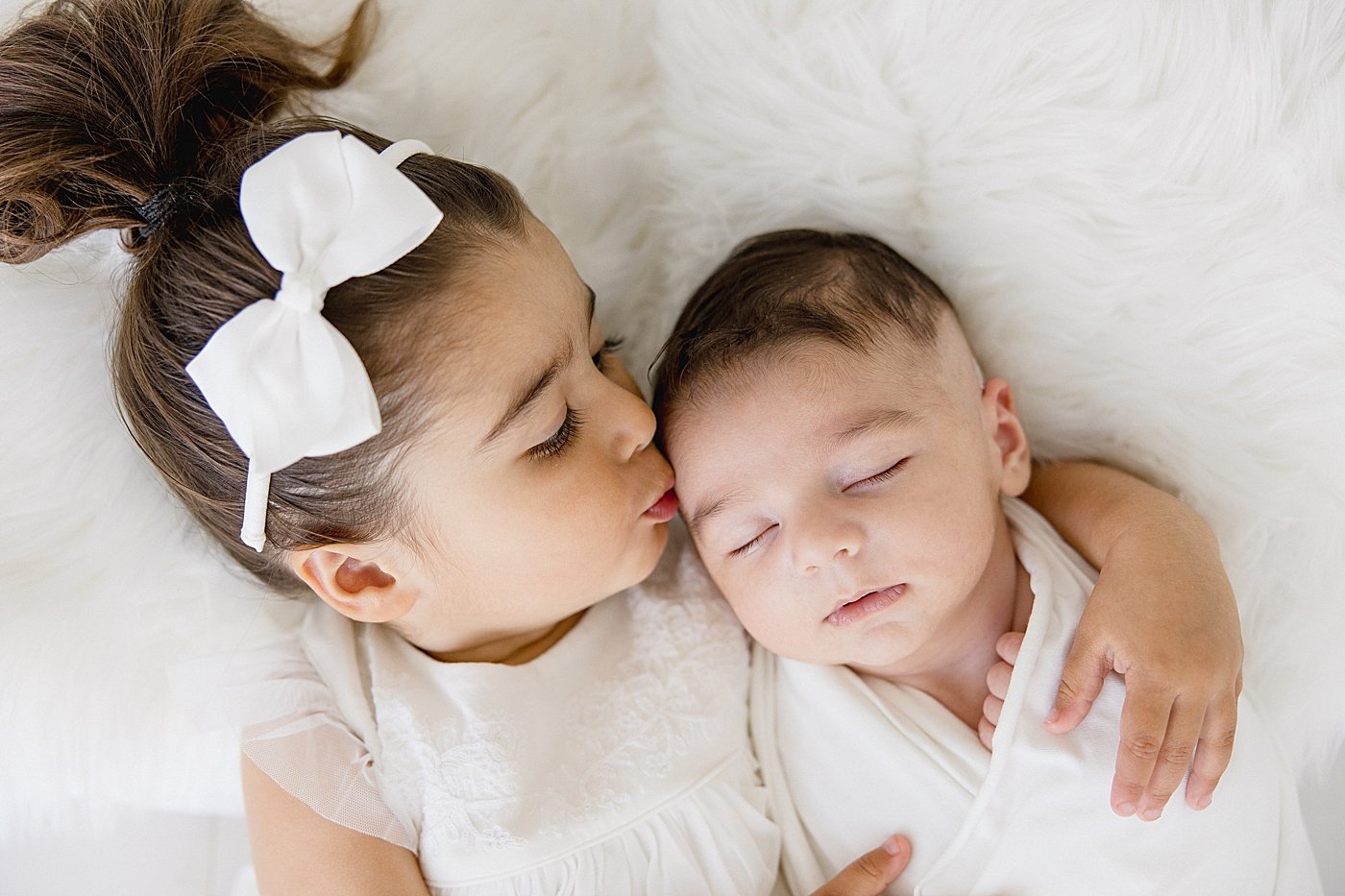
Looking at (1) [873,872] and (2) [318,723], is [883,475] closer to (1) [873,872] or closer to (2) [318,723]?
(1) [873,872]

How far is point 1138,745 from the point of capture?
1.19m

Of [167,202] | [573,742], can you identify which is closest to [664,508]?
[573,742]

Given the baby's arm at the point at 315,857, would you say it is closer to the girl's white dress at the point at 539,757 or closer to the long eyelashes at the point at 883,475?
the girl's white dress at the point at 539,757

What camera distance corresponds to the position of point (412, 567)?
127 centimetres

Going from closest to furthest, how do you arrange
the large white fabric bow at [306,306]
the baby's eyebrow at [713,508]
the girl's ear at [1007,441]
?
the large white fabric bow at [306,306], the baby's eyebrow at [713,508], the girl's ear at [1007,441]

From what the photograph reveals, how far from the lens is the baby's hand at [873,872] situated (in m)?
1.33

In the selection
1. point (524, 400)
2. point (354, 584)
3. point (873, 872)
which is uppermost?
point (524, 400)

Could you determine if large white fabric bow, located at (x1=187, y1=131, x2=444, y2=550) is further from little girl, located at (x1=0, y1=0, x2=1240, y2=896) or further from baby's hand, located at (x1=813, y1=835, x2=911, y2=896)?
baby's hand, located at (x1=813, y1=835, x2=911, y2=896)

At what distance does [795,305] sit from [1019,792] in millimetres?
683

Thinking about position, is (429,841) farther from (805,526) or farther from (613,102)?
(613,102)

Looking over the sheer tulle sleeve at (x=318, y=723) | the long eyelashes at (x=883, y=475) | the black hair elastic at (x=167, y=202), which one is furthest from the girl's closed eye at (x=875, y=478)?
the black hair elastic at (x=167, y=202)

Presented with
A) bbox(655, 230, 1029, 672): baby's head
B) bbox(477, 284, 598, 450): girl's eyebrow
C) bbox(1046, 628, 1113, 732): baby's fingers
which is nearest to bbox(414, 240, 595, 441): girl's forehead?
bbox(477, 284, 598, 450): girl's eyebrow

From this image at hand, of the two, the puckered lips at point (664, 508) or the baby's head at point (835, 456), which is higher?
the baby's head at point (835, 456)

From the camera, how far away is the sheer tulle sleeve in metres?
1.28
